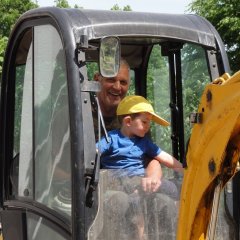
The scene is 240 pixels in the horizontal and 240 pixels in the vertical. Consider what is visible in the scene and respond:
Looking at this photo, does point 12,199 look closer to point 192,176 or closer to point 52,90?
point 52,90

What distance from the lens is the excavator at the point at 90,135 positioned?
9.06 feet

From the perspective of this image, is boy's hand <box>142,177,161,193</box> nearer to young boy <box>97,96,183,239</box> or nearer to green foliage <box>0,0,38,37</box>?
young boy <box>97,96,183,239</box>

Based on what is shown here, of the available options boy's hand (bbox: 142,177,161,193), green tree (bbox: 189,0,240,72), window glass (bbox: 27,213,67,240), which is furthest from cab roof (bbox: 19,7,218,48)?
green tree (bbox: 189,0,240,72)

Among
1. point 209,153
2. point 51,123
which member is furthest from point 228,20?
point 209,153

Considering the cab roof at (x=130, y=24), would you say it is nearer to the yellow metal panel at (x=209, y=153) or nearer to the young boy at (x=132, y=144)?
the young boy at (x=132, y=144)

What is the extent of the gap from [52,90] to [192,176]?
110 centimetres

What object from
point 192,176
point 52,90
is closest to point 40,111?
point 52,90

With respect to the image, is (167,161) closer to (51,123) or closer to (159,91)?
(51,123)

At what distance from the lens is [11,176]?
413 centimetres

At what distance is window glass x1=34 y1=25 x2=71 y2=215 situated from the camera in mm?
3461

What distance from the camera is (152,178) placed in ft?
11.4

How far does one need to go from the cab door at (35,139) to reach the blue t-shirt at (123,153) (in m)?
0.23

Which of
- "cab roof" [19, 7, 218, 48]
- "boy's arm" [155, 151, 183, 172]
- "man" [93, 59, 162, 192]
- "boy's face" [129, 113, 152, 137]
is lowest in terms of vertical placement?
"boy's arm" [155, 151, 183, 172]

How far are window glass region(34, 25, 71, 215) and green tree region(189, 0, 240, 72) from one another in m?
15.4
